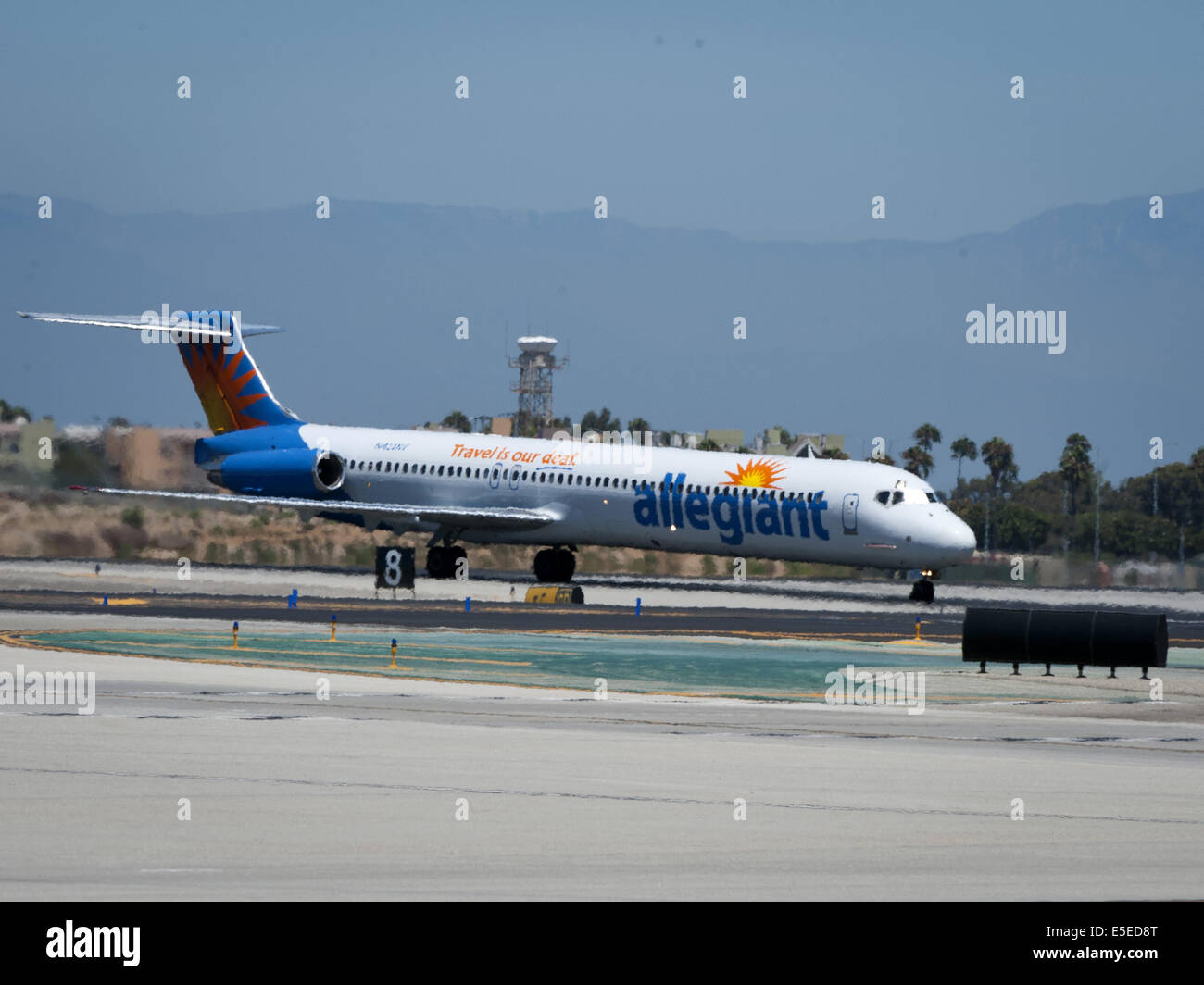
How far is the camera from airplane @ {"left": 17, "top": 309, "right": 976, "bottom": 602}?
172ft

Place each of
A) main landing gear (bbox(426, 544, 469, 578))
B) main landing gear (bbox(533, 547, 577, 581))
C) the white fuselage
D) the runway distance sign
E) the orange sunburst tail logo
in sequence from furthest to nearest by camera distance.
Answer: main landing gear (bbox(426, 544, 469, 578))
main landing gear (bbox(533, 547, 577, 581))
the orange sunburst tail logo
the runway distance sign
the white fuselage

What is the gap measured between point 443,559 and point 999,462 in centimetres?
10172

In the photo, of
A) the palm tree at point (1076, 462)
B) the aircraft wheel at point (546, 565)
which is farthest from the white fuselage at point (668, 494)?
the palm tree at point (1076, 462)

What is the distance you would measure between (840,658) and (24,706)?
15875mm

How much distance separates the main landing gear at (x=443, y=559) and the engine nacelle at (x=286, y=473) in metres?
4.15

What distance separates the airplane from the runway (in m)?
16.9

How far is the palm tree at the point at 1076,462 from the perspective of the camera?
134 metres

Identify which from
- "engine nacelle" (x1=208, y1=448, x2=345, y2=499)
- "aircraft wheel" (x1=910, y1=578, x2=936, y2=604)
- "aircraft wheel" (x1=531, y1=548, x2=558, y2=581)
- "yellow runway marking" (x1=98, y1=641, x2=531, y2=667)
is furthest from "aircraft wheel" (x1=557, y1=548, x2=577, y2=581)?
"yellow runway marking" (x1=98, y1=641, x2=531, y2=667)

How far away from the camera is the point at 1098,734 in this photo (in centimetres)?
2472

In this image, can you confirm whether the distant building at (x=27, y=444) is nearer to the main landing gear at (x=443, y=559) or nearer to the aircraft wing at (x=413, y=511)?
the aircraft wing at (x=413, y=511)

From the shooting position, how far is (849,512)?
52.2m

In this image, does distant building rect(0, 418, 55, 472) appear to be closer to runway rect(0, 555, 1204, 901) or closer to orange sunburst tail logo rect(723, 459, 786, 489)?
orange sunburst tail logo rect(723, 459, 786, 489)

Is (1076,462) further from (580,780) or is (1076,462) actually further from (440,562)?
(580,780)

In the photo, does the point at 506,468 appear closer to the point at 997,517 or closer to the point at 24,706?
the point at 24,706
